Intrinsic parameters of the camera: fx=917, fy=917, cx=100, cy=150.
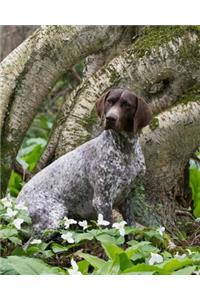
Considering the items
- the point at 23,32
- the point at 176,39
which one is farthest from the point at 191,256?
the point at 23,32

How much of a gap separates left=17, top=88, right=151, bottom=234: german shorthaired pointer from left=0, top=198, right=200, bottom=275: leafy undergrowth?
12 centimetres

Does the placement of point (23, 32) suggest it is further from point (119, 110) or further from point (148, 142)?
point (119, 110)

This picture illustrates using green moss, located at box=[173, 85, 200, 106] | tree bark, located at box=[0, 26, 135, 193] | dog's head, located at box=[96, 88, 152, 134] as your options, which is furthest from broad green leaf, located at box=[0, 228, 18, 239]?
green moss, located at box=[173, 85, 200, 106]

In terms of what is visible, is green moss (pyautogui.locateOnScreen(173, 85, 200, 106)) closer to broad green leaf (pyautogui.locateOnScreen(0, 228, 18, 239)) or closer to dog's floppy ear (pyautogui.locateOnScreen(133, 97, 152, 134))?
dog's floppy ear (pyautogui.locateOnScreen(133, 97, 152, 134))

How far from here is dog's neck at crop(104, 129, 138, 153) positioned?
552cm

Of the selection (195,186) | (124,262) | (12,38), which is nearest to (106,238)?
(124,262)

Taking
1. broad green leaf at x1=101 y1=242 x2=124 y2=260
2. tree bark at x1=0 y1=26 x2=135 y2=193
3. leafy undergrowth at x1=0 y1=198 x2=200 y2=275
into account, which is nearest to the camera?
leafy undergrowth at x1=0 y1=198 x2=200 y2=275

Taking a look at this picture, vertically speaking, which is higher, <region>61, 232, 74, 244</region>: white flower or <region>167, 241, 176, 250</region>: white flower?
<region>61, 232, 74, 244</region>: white flower

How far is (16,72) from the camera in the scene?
666 cm

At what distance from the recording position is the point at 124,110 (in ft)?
17.5

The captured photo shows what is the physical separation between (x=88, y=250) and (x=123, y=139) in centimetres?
77

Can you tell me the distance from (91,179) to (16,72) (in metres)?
1.37

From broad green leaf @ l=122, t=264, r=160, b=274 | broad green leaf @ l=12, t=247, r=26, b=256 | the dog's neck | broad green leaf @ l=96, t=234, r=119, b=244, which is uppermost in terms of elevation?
the dog's neck

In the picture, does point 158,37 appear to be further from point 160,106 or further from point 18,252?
point 18,252
